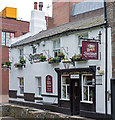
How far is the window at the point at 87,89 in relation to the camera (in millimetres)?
14160

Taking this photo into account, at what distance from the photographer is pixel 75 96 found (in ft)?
51.5

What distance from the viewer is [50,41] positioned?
58.3ft

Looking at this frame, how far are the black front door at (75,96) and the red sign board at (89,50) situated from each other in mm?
3047

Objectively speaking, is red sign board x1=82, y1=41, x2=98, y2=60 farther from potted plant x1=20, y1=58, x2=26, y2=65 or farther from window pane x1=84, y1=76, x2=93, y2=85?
potted plant x1=20, y1=58, x2=26, y2=65

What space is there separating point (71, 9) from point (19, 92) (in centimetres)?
2030

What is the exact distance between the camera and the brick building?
3131 cm

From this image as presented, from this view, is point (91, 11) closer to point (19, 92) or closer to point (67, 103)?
point (19, 92)

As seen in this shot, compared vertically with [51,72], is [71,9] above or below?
above

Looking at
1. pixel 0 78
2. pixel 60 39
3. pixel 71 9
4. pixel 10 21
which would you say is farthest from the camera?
pixel 71 9

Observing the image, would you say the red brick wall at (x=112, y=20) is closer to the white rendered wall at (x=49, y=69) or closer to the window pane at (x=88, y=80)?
the white rendered wall at (x=49, y=69)

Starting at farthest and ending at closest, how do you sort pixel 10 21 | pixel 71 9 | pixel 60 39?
pixel 71 9 < pixel 10 21 < pixel 60 39

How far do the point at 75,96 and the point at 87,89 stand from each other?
4.87ft

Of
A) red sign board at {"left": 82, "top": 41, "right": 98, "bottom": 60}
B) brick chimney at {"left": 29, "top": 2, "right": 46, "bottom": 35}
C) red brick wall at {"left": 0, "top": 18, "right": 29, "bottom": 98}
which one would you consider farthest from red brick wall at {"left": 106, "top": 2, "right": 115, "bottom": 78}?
red brick wall at {"left": 0, "top": 18, "right": 29, "bottom": 98}

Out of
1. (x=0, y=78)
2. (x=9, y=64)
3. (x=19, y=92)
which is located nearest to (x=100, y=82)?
(x=19, y=92)
